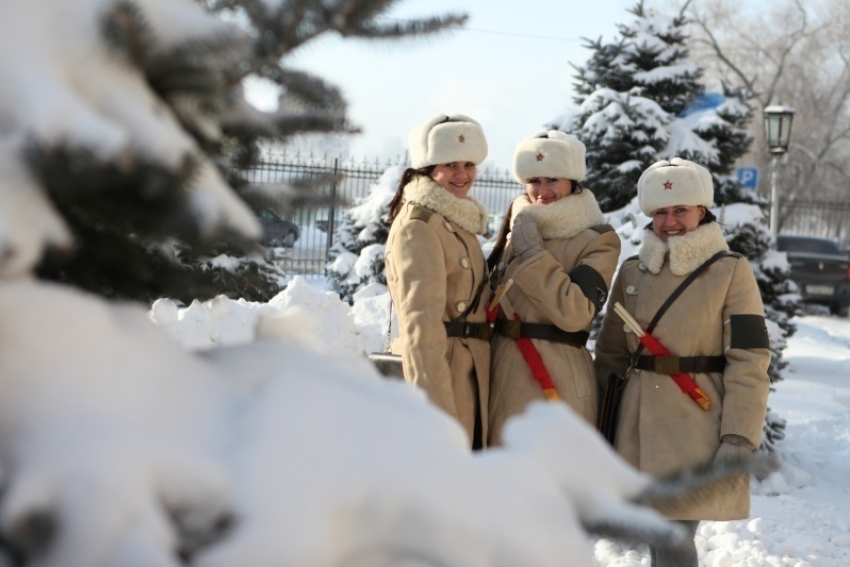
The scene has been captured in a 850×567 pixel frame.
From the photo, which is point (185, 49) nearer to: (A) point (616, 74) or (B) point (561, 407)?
(B) point (561, 407)

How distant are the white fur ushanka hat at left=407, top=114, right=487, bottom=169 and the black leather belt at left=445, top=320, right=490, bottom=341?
0.63 m

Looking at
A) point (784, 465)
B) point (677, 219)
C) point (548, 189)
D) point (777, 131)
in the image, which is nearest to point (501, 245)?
point (548, 189)

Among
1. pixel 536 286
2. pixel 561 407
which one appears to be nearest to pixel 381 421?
pixel 561 407

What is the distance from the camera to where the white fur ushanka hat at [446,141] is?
161 inches

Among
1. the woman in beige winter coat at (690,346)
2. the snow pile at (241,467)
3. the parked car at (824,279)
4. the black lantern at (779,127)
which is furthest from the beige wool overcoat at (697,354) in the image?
the parked car at (824,279)

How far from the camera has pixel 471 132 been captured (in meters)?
4.13

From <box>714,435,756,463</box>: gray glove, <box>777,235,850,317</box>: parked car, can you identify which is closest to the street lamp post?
<box>777,235,850,317</box>: parked car

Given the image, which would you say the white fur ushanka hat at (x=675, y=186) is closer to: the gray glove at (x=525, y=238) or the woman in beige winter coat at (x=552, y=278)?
the woman in beige winter coat at (x=552, y=278)

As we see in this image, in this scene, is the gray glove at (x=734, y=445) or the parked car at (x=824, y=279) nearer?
the gray glove at (x=734, y=445)

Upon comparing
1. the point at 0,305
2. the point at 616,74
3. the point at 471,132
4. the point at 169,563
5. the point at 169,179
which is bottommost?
the point at 169,563

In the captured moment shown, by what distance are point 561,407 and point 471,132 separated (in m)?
2.96

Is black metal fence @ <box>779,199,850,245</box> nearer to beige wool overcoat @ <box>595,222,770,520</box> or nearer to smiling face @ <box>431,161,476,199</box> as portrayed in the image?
beige wool overcoat @ <box>595,222,770,520</box>

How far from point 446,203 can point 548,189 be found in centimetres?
44

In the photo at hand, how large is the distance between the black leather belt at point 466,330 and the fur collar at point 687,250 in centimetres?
68
